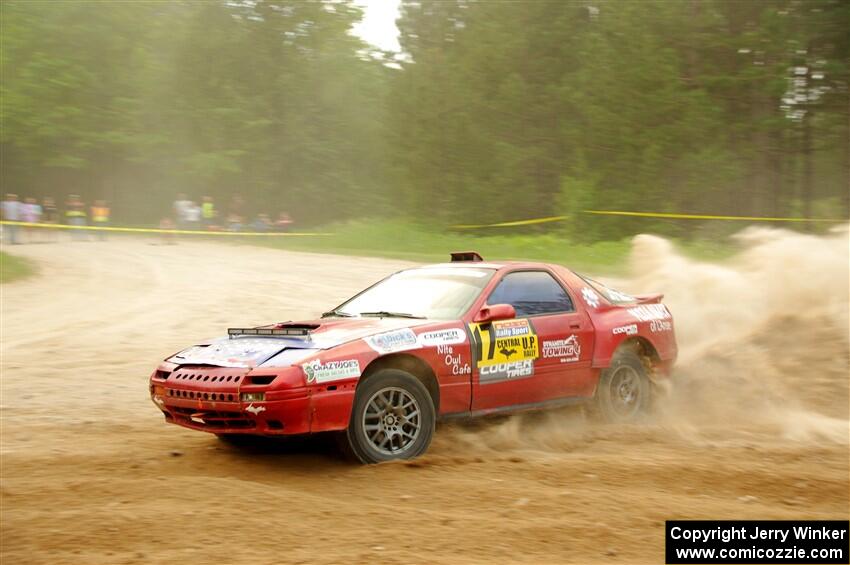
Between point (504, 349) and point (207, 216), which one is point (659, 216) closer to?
point (504, 349)

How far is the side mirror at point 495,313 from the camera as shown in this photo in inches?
307

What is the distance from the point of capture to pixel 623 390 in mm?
9102

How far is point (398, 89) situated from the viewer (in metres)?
42.2

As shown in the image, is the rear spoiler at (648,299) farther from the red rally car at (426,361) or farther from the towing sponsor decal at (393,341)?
the towing sponsor decal at (393,341)

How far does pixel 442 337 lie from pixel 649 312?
2857 millimetres

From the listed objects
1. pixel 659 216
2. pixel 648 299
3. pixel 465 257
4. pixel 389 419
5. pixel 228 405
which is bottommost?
pixel 389 419

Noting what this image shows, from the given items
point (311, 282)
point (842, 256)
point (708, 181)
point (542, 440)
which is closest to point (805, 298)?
point (842, 256)

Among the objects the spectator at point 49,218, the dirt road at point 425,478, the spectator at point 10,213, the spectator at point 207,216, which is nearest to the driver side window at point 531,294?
the dirt road at point 425,478

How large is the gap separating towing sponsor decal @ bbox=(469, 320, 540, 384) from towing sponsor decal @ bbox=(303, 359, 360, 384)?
1.23m

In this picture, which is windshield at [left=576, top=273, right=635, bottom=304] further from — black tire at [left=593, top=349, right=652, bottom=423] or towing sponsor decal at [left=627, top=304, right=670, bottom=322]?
black tire at [left=593, top=349, right=652, bottom=423]

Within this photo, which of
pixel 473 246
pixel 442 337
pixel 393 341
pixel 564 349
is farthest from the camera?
pixel 473 246

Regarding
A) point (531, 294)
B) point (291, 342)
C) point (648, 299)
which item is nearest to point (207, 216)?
point (648, 299)

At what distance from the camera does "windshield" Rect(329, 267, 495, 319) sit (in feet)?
26.5

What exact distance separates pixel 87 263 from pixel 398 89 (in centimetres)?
1978
